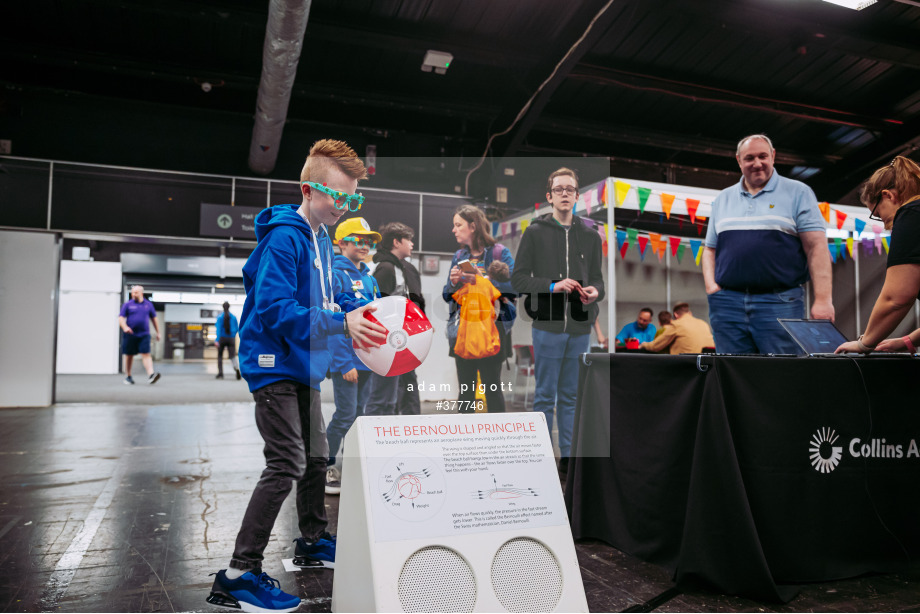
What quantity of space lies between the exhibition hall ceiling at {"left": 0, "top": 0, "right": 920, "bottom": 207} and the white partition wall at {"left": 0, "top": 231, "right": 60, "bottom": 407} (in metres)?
1.13

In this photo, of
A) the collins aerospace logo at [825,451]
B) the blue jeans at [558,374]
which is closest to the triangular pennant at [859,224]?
the blue jeans at [558,374]

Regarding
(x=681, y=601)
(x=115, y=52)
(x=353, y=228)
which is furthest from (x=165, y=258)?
(x=681, y=601)

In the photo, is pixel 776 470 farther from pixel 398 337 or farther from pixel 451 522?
A: pixel 398 337

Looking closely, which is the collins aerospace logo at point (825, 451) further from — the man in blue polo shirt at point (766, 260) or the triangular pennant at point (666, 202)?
the triangular pennant at point (666, 202)

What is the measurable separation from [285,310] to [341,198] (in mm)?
382

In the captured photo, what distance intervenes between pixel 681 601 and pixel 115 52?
7068mm

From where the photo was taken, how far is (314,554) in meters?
1.96

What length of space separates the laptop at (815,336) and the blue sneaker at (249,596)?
1.76 metres

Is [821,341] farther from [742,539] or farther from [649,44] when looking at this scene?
[649,44]

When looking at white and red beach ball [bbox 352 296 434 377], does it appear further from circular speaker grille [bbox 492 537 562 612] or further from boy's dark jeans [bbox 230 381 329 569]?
circular speaker grille [bbox 492 537 562 612]

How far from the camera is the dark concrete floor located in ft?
5.51

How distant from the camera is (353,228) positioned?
6.59 ft

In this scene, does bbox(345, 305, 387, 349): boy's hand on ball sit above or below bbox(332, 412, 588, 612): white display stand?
above

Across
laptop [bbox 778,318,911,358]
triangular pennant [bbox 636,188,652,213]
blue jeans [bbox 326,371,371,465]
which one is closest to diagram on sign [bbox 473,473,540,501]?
laptop [bbox 778,318,911,358]
